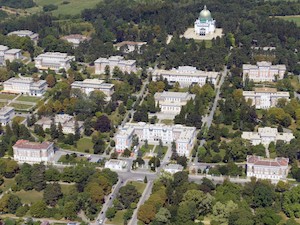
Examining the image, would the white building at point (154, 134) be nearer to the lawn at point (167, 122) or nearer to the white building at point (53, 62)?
the lawn at point (167, 122)

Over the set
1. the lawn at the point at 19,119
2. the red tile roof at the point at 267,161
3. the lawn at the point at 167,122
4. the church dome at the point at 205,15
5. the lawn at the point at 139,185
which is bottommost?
the lawn at the point at 139,185

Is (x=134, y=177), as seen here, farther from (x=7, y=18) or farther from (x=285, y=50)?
(x=7, y=18)

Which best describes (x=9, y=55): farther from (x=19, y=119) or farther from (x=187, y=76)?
(x=187, y=76)

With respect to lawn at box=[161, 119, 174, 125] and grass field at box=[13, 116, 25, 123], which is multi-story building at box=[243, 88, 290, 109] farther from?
grass field at box=[13, 116, 25, 123]

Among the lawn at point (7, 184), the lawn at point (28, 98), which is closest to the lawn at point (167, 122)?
the lawn at point (28, 98)

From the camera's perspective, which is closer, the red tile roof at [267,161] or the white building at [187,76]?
the red tile roof at [267,161]

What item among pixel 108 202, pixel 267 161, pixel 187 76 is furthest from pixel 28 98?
pixel 267 161

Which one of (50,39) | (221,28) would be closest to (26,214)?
(50,39)
